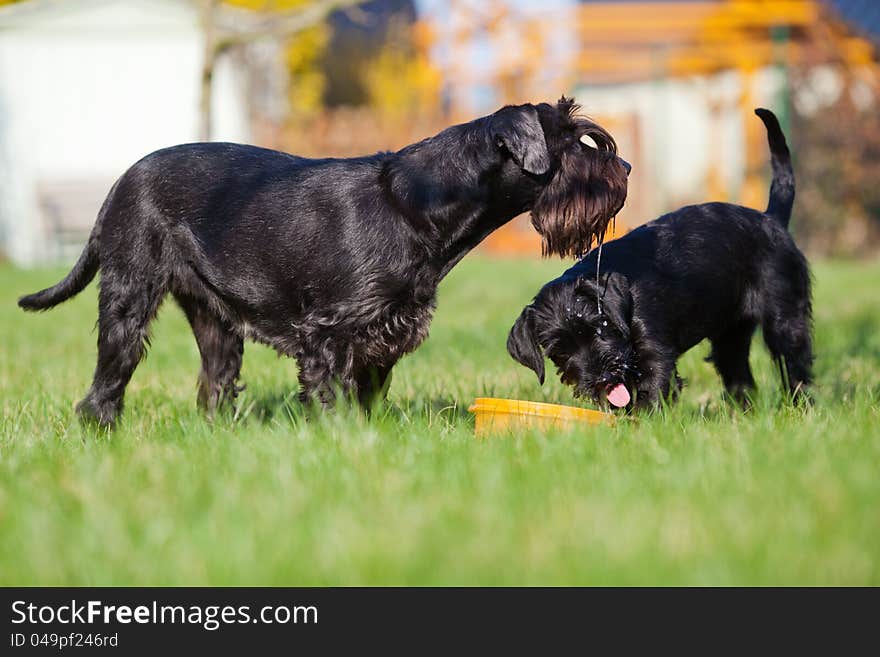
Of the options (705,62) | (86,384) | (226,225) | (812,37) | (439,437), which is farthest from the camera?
(705,62)

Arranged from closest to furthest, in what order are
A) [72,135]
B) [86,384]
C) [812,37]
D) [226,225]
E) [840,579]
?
[840,579] < [226,225] < [86,384] < [812,37] < [72,135]

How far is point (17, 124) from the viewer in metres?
23.7

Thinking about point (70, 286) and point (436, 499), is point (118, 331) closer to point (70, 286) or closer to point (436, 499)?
point (70, 286)

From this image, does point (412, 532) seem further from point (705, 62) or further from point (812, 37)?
point (705, 62)

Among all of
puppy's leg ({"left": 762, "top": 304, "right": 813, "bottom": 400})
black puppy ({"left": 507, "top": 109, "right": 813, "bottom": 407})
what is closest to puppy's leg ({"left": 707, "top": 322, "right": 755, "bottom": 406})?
black puppy ({"left": 507, "top": 109, "right": 813, "bottom": 407})

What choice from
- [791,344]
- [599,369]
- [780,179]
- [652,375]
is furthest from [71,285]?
[780,179]

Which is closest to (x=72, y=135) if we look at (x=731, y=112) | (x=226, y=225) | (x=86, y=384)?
(x=731, y=112)

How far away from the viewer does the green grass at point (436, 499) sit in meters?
2.59

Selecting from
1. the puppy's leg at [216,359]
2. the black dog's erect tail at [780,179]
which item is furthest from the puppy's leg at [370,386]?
the black dog's erect tail at [780,179]

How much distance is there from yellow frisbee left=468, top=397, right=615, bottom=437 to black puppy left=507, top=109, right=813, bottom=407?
0.79 metres

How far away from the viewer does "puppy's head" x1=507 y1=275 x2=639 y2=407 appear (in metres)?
4.89

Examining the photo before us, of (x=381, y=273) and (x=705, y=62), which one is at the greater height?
(x=705, y=62)

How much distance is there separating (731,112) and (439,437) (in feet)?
65.1

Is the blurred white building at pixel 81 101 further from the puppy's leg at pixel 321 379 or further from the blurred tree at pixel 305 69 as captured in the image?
the puppy's leg at pixel 321 379
